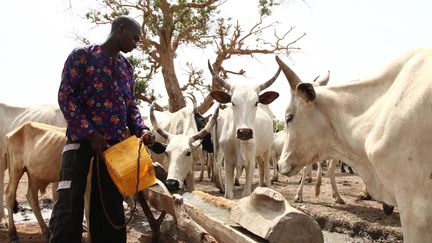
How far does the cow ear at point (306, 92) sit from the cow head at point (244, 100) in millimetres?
2349

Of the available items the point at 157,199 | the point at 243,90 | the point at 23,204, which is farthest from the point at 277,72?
the point at 23,204

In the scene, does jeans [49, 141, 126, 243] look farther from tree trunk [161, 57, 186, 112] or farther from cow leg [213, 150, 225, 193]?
tree trunk [161, 57, 186, 112]

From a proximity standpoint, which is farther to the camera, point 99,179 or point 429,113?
point 99,179

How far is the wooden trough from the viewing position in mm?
2932

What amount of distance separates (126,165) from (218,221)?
864 millimetres

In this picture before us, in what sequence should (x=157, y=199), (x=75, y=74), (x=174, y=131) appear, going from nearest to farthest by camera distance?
(x=75, y=74) < (x=157, y=199) < (x=174, y=131)

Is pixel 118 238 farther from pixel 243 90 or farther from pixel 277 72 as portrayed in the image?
pixel 277 72

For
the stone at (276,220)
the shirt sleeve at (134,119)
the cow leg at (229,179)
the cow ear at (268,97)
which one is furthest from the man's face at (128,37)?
the cow leg at (229,179)

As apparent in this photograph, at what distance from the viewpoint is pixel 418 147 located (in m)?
2.58

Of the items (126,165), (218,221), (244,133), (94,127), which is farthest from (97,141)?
(244,133)

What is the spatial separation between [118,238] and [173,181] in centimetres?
189

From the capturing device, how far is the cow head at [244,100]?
586 cm

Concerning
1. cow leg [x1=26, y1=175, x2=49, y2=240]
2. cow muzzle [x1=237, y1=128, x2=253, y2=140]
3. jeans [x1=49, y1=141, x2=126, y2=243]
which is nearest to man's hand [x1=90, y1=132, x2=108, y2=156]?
jeans [x1=49, y1=141, x2=126, y2=243]

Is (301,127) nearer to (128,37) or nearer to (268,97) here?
(128,37)
